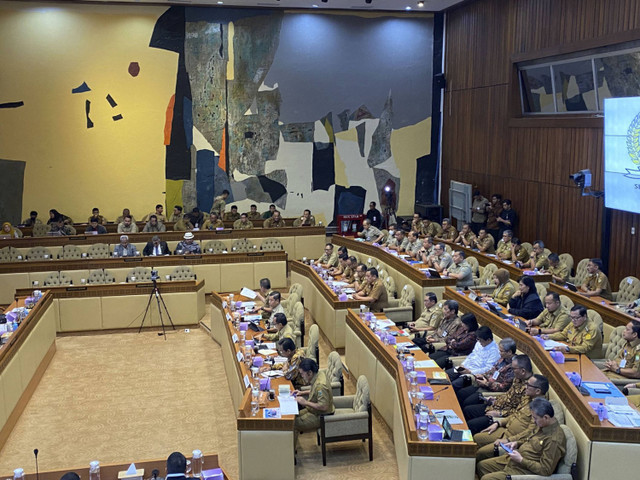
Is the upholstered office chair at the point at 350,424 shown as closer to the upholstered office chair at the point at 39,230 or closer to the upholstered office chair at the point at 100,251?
the upholstered office chair at the point at 100,251

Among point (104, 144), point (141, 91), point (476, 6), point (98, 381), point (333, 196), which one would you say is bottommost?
point (98, 381)

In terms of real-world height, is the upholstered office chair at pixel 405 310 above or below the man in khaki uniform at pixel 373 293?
below

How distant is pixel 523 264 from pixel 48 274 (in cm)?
833

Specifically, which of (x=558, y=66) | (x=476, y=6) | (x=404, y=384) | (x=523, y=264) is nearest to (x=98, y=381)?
(x=404, y=384)

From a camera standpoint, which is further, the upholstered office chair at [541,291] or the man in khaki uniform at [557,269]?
the man in khaki uniform at [557,269]

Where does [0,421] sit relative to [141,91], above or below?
below

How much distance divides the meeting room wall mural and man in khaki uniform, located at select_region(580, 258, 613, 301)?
9.07m

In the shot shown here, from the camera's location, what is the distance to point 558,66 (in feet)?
41.2

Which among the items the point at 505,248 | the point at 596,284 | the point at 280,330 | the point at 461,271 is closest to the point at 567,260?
the point at 505,248

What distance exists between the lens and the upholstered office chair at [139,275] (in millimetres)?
11758

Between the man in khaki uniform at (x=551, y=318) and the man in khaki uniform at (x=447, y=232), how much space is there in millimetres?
5532

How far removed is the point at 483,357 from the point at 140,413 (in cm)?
414

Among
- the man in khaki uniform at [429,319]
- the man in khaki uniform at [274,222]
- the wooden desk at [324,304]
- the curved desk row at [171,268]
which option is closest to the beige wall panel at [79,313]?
the curved desk row at [171,268]

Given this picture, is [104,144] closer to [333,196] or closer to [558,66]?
[333,196]
